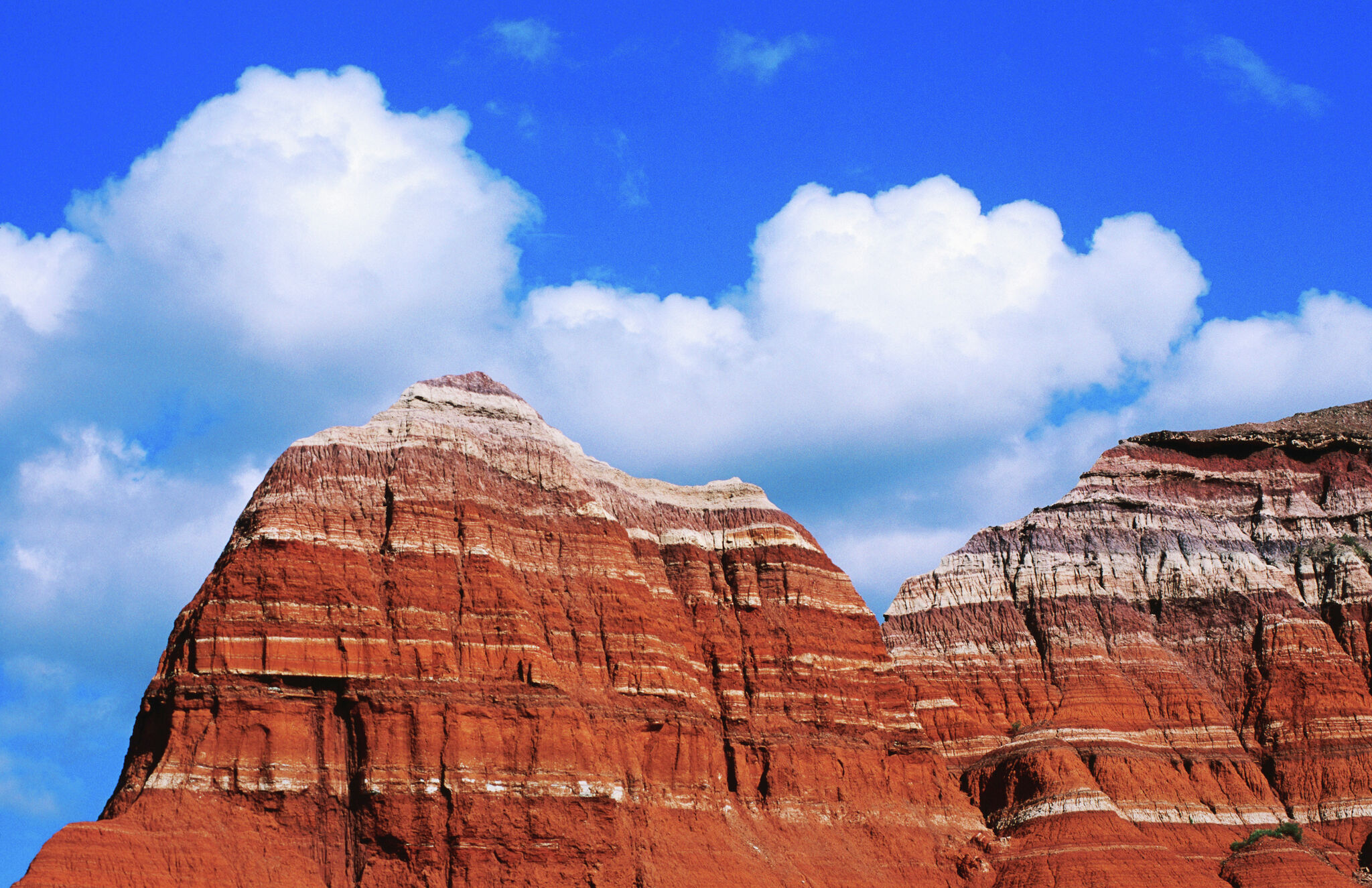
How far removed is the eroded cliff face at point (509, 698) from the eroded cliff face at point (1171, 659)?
235 inches

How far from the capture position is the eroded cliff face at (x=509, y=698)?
216ft

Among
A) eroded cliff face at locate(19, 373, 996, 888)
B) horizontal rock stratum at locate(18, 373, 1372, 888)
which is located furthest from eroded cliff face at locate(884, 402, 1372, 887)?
eroded cliff face at locate(19, 373, 996, 888)

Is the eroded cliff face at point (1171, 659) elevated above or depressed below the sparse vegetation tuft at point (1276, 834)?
above

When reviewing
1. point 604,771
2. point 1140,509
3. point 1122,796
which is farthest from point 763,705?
point 1140,509

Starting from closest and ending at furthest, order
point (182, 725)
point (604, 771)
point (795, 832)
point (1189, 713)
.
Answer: point (182, 725) < point (604, 771) < point (795, 832) < point (1189, 713)

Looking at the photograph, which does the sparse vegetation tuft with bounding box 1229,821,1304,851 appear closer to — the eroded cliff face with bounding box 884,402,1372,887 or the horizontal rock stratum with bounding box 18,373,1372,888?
the eroded cliff face with bounding box 884,402,1372,887

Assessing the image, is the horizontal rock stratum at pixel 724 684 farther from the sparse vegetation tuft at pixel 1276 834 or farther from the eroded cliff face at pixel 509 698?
the sparse vegetation tuft at pixel 1276 834

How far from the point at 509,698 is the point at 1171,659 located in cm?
4360

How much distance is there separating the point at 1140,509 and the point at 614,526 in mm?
37705

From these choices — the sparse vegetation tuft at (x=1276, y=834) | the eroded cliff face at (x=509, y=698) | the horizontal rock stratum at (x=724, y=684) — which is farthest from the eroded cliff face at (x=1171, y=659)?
the eroded cliff face at (x=509, y=698)

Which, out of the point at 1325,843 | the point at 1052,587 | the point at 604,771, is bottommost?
the point at 1325,843

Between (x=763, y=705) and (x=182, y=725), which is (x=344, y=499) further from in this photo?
(x=763, y=705)

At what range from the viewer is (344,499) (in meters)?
74.8

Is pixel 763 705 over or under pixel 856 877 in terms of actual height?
over
